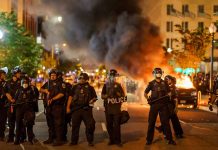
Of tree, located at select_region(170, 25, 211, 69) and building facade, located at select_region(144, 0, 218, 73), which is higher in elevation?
building facade, located at select_region(144, 0, 218, 73)

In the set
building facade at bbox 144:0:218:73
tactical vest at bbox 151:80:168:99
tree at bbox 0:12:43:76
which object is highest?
building facade at bbox 144:0:218:73

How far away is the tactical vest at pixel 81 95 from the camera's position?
11.6 meters

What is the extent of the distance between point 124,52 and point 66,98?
45.4 ft

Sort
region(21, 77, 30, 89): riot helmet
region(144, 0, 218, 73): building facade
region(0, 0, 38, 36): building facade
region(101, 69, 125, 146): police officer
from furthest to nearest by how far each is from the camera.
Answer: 1. region(144, 0, 218, 73): building facade
2. region(0, 0, 38, 36): building facade
3. region(21, 77, 30, 89): riot helmet
4. region(101, 69, 125, 146): police officer

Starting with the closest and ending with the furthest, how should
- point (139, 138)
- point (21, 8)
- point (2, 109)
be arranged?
point (2, 109) < point (139, 138) < point (21, 8)

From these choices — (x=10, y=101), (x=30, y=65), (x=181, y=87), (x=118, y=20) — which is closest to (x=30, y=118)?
(x=10, y=101)

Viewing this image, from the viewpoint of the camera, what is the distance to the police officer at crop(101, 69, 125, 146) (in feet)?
38.3

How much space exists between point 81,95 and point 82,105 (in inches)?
9.2

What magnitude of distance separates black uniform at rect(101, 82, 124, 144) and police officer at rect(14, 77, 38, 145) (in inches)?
70.3

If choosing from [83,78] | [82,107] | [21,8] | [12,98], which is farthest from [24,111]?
[21,8]

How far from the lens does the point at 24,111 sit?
1196 cm

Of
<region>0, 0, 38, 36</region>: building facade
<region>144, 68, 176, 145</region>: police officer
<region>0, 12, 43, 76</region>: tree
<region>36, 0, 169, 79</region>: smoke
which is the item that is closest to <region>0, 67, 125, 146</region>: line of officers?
<region>144, 68, 176, 145</region>: police officer

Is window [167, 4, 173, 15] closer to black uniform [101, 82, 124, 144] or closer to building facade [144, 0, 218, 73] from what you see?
building facade [144, 0, 218, 73]

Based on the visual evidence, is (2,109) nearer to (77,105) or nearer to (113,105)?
(77,105)
